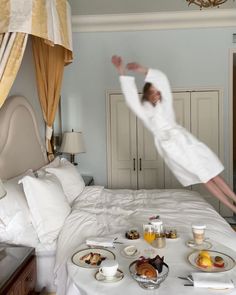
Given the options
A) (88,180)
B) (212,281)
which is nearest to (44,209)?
(212,281)

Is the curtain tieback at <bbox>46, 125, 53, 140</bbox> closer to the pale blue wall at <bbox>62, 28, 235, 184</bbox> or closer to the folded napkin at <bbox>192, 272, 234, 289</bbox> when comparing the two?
the pale blue wall at <bbox>62, 28, 235, 184</bbox>

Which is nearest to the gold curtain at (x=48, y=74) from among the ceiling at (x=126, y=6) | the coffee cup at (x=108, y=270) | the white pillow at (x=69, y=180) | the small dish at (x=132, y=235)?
the white pillow at (x=69, y=180)

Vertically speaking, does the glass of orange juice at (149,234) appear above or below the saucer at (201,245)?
above

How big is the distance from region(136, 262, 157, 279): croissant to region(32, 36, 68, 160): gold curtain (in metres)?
2.46

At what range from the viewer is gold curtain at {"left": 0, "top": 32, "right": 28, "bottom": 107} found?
198cm

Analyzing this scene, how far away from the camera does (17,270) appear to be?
188 centimetres

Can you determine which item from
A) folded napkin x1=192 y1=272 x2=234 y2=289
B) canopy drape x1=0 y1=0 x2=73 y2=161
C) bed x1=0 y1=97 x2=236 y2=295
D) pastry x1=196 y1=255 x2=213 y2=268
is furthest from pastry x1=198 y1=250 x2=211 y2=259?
canopy drape x1=0 y1=0 x2=73 y2=161

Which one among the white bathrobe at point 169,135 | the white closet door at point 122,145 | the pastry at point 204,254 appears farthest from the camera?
the white closet door at point 122,145

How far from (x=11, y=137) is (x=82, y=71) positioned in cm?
222

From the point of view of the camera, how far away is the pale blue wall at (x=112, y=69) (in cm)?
457

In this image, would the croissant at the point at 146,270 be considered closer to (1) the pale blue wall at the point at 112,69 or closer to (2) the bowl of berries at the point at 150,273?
(2) the bowl of berries at the point at 150,273

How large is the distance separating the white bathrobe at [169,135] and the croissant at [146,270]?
546mm

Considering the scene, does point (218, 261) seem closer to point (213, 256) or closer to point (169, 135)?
point (213, 256)

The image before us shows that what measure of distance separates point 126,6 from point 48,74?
1.35 m
